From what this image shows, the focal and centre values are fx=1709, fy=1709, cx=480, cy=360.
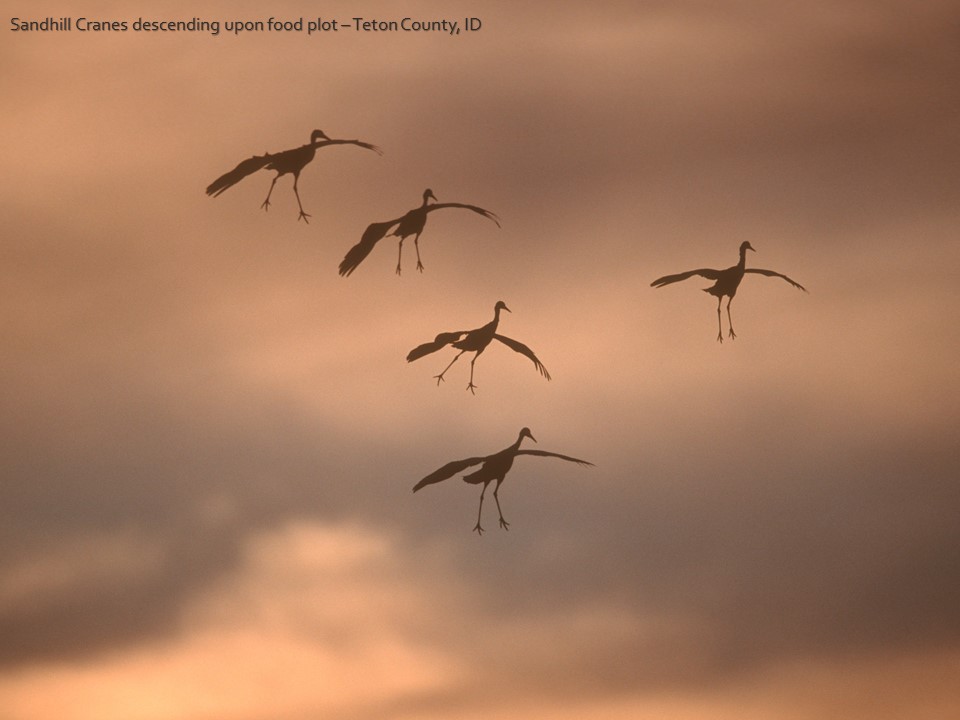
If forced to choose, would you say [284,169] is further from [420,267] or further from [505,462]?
[505,462]

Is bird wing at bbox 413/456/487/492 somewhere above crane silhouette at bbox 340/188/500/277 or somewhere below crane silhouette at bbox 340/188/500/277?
below

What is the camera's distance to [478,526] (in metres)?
39.2

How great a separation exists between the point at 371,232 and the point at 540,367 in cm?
543

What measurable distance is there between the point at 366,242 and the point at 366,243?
0.13 feet

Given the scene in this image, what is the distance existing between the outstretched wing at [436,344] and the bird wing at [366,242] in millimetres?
2610

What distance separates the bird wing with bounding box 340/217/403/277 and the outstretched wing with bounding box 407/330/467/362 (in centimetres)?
261

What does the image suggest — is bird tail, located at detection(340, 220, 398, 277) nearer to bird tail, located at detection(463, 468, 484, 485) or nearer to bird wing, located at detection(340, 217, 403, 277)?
bird wing, located at detection(340, 217, 403, 277)

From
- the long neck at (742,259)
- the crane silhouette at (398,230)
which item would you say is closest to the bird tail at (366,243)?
the crane silhouette at (398,230)

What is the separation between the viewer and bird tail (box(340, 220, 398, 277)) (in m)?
36.6

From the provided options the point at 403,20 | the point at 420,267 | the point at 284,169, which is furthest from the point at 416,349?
the point at 403,20

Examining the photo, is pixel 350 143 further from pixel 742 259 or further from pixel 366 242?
pixel 742 259

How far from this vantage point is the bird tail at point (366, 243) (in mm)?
36619

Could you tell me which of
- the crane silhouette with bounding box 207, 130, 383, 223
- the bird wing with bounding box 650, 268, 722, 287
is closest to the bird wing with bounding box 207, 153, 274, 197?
the crane silhouette with bounding box 207, 130, 383, 223

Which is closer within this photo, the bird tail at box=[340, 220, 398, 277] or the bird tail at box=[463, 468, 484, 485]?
the bird tail at box=[340, 220, 398, 277]
